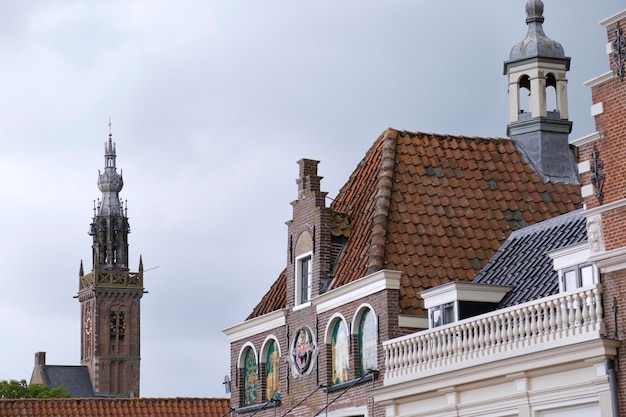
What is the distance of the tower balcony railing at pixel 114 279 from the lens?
6378 inches

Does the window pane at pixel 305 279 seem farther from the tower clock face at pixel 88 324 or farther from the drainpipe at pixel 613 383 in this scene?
the tower clock face at pixel 88 324

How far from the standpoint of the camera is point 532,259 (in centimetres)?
3038

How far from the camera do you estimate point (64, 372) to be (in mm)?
157625

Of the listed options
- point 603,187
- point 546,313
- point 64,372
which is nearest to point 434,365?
point 546,313

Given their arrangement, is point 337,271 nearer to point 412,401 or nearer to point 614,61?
point 412,401

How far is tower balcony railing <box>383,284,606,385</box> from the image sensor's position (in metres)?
23.9

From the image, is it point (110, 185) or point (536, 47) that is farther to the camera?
point (110, 185)

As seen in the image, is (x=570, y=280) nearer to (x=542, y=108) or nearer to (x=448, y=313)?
(x=448, y=313)

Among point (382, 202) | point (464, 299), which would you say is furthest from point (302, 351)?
point (464, 299)

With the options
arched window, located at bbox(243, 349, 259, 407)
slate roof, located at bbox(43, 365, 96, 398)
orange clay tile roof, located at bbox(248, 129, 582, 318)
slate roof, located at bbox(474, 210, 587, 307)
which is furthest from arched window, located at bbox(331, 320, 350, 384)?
→ slate roof, located at bbox(43, 365, 96, 398)

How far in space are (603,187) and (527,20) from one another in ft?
47.6

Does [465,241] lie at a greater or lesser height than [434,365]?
greater

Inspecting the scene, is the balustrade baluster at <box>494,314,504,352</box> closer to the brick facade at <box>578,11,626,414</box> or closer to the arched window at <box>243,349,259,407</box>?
the brick facade at <box>578,11,626,414</box>

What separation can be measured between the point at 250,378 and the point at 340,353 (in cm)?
546
